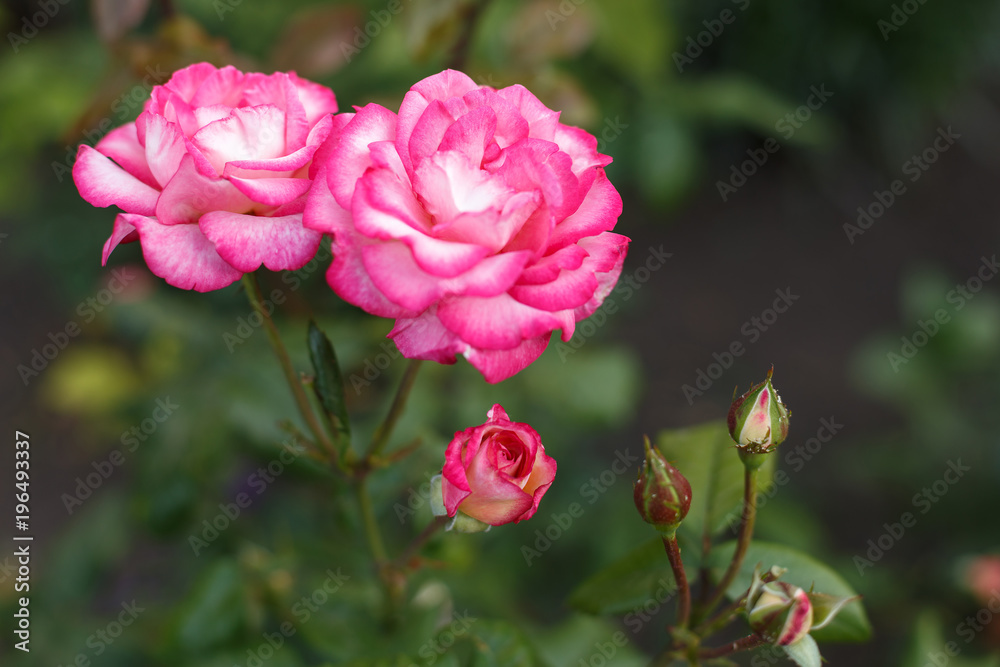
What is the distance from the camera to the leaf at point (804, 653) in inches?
25.2

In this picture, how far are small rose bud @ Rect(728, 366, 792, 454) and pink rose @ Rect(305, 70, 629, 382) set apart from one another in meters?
0.16

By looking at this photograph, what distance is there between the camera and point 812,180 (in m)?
3.26

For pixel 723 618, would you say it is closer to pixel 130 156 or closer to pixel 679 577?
pixel 679 577

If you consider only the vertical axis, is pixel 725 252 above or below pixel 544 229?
below

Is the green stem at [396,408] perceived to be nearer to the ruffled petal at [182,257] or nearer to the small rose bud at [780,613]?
the ruffled petal at [182,257]

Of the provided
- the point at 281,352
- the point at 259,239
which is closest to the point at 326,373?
the point at 281,352

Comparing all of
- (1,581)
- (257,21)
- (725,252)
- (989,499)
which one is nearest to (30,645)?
(1,581)

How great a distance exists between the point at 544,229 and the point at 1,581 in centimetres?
194

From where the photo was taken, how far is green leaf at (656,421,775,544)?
861mm

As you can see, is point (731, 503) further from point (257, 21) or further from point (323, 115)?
point (257, 21)

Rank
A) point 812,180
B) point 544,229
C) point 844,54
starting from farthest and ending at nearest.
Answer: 1. point 812,180
2. point 844,54
3. point 544,229

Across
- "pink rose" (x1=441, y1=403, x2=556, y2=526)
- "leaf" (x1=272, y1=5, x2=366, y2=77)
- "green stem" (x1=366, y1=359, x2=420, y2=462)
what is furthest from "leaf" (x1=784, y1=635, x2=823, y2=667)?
"leaf" (x1=272, y1=5, x2=366, y2=77)

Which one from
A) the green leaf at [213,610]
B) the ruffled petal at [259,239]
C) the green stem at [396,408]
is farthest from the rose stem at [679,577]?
the green leaf at [213,610]

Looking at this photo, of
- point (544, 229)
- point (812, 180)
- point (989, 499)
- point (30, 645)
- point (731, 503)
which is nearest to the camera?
point (544, 229)
